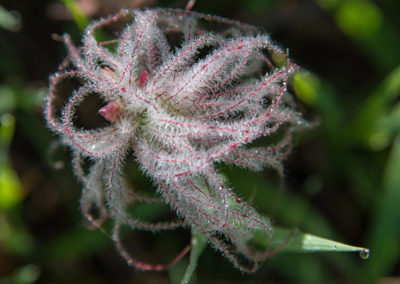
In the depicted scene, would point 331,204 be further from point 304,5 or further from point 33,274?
point 33,274

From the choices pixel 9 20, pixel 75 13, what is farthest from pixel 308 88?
pixel 9 20

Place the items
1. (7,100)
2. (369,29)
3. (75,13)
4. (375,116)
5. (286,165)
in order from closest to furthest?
(75,13), (286,165), (375,116), (7,100), (369,29)

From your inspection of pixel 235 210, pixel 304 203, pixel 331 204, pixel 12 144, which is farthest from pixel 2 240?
pixel 331 204

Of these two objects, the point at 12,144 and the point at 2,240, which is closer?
the point at 2,240

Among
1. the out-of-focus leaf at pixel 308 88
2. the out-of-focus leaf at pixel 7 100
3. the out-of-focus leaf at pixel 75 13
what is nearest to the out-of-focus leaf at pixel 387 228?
the out-of-focus leaf at pixel 308 88

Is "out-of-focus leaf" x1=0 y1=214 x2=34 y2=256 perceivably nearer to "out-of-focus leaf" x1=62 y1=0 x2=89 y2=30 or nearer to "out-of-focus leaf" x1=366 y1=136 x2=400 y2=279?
"out-of-focus leaf" x1=62 y1=0 x2=89 y2=30

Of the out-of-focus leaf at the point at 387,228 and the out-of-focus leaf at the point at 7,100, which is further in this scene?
the out-of-focus leaf at the point at 7,100

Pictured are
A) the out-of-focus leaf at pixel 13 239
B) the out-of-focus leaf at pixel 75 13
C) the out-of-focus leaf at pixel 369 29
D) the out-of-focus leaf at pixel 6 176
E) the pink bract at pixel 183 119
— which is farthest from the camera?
the out-of-focus leaf at pixel 369 29

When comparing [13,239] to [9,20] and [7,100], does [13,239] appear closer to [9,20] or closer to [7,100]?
[7,100]

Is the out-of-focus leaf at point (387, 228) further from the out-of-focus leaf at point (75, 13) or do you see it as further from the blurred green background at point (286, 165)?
the out-of-focus leaf at point (75, 13)
